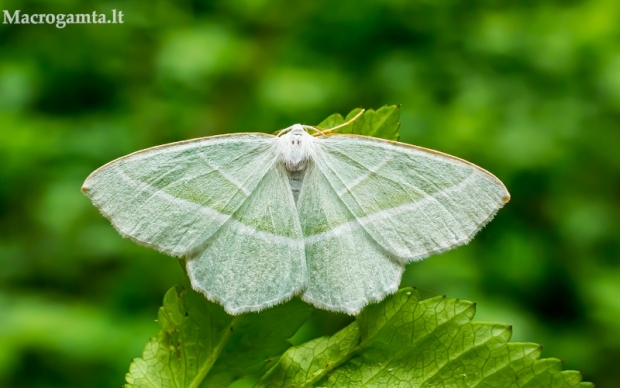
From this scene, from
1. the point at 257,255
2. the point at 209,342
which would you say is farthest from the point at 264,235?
the point at 209,342

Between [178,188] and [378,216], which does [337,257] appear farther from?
[178,188]

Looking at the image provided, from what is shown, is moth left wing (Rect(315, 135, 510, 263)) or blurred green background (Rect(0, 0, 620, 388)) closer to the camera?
moth left wing (Rect(315, 135, 510, 263))

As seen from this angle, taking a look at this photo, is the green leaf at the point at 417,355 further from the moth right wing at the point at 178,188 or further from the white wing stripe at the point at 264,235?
the moth right wing at the point at 178,188

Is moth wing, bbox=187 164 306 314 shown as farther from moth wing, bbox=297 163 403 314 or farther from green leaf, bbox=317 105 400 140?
green leaf, bbox=317 105 400 140

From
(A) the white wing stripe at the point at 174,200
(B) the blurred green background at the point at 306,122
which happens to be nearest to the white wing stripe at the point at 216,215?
(A) the white wing stripe at the point at 174,200

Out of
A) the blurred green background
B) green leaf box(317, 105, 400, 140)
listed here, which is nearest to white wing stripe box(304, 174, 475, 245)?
green leaf box(317, 105, 400, 140)
